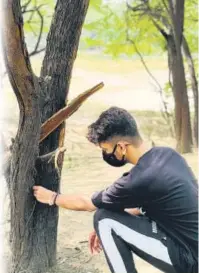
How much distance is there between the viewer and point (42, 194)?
162 centimetres

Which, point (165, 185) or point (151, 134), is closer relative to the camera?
point (165, 185)

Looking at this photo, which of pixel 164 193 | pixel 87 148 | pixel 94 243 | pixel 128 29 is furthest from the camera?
pixel 128 29

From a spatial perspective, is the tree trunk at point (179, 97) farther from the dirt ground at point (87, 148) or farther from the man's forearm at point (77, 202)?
the man's forearm at point (77, 202)

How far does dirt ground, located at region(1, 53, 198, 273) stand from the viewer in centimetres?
184

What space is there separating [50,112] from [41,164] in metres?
0.15

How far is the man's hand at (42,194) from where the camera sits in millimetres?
1601

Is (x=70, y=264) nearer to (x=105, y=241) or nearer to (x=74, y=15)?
(x=105, y=241)

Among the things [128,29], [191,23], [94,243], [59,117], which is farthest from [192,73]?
[94,243]

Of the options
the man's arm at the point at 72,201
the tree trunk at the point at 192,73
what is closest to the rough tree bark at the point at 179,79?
the tree trunk at the point at 192,73

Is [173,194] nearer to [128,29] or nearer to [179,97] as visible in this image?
[179,97]

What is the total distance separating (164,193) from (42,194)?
35 cm

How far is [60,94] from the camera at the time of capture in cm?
172

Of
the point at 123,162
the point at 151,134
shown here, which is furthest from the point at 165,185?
the point at 151,134

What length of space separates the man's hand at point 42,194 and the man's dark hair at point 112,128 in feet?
0.66
